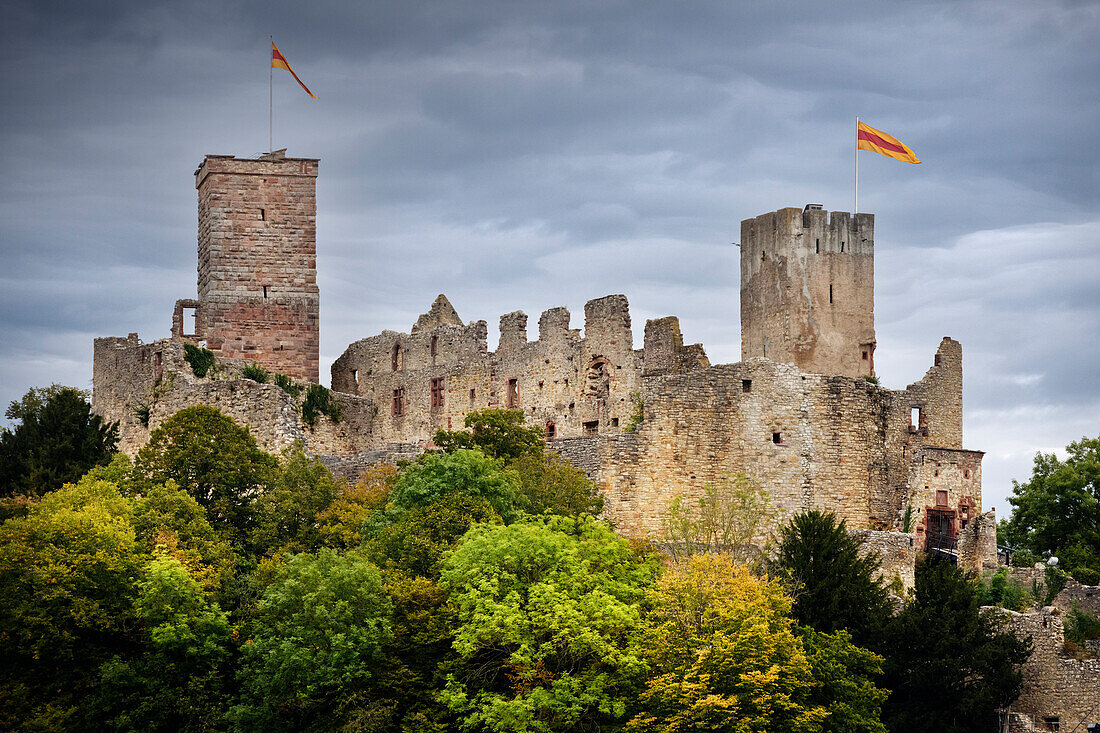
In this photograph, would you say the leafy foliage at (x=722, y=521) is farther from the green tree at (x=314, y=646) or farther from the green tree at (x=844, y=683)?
the green tree at (x=314, y=646)

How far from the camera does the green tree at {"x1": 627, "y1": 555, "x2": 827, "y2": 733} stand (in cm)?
4334

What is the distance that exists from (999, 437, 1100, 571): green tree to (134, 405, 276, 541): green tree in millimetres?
27527

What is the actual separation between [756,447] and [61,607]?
1844cm

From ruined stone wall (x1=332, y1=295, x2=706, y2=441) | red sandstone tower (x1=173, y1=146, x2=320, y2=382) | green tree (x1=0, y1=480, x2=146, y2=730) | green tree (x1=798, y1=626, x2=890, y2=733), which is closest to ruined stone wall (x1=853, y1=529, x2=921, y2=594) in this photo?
green tree (x1=798, y1=626, x2=890, y2=733)

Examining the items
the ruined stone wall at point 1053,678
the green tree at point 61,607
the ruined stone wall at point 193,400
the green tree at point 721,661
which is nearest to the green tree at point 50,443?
the ruined stone wall at point 193,400

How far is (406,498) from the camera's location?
5012 centimetres

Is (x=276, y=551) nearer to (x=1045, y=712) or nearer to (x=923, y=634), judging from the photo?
(x=923, y=634)

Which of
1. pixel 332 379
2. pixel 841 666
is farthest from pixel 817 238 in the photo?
pixel 332 379

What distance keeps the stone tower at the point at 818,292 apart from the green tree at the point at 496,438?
7.76m

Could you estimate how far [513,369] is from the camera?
65.6 m

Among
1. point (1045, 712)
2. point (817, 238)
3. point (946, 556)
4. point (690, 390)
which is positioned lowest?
point (1045, 712)

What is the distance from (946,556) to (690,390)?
8.36 m

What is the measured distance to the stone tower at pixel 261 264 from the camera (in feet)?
221

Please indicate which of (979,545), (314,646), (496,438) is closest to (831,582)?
(979,545)
